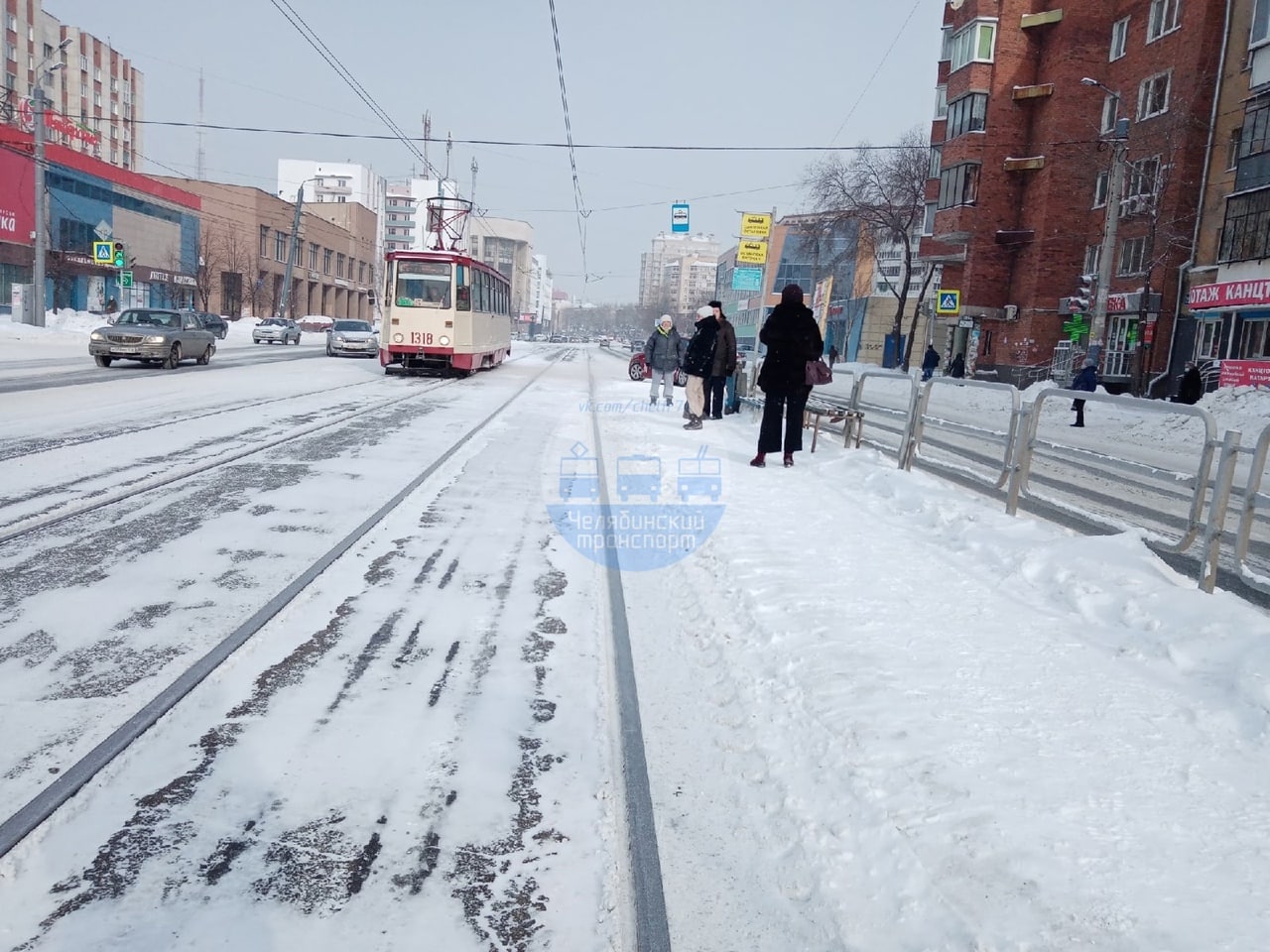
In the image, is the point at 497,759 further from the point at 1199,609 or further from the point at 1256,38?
the point at 1256,38

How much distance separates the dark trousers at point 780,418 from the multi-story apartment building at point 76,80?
53.3m

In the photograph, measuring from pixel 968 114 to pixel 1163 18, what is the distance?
27.1ft

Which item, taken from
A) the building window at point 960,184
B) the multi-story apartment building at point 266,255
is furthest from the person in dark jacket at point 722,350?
the multi-story apartment building at point 266,255

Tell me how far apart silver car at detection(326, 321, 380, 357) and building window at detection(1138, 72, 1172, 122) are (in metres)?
29.4

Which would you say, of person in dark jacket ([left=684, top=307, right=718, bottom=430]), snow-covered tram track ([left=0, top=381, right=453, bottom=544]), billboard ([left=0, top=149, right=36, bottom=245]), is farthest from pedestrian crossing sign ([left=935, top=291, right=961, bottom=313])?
billboard ([left=0, top=149, right=36, bottom=245])

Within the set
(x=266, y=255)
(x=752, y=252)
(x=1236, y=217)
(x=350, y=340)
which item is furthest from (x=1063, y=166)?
(x=266, y=255)

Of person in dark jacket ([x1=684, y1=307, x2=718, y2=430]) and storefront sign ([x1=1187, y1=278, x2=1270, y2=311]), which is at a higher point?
storefront sign ([x1=1187, y1=278, x2=1270, y2=311])

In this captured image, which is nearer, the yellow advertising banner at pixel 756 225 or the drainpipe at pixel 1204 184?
the yellow advertising banner at pixel 756 225

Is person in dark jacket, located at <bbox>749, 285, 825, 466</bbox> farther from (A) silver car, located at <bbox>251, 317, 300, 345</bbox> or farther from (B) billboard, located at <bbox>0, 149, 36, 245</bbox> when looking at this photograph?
(B) billboard, located at <bbox>0, 149, 36, 245</bbox>

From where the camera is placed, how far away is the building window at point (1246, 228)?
2603 cm

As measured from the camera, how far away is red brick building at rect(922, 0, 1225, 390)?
3016 cm

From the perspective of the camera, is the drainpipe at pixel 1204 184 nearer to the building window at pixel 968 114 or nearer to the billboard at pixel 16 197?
the building window at pixel 968 114

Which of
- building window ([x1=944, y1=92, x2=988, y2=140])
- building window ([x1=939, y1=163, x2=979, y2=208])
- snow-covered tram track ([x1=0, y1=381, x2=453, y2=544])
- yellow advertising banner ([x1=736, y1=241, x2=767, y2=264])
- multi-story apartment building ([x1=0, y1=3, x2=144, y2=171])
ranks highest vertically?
multi-story apartment building ([x1=0, y1=3, x2=144, y2=171])

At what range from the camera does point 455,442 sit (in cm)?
1105
